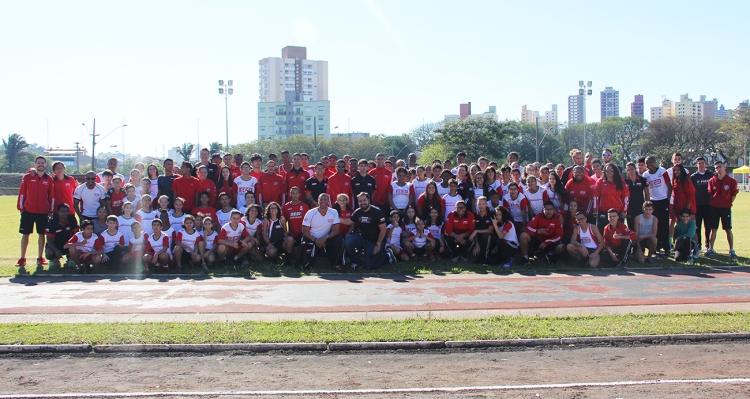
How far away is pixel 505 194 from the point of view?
42.8 feet

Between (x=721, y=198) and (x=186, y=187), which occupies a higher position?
(x=186, y=187)

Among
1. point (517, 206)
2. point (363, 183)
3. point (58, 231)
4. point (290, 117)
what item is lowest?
point (58, 231)

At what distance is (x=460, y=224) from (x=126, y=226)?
6575 millimetres

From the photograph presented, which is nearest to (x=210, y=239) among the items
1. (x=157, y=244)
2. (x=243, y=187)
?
(x=157, y=244)

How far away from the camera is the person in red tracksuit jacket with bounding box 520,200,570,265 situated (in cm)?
1209

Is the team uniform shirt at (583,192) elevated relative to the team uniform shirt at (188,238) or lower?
elevated

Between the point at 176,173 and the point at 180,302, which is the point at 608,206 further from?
the point at 176,173

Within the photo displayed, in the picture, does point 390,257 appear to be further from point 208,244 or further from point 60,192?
point 60,192

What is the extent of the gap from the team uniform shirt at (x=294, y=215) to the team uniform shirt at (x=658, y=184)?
7275mm

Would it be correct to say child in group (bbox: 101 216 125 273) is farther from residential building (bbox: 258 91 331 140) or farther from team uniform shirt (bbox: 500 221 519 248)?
residential building (bbox: 258 91 331 140)

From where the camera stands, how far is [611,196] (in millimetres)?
12414

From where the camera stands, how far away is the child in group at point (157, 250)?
11.5 meters

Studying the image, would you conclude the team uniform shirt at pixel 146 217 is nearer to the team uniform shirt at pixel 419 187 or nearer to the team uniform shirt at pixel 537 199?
the team uniform shirt at pixel 419 187

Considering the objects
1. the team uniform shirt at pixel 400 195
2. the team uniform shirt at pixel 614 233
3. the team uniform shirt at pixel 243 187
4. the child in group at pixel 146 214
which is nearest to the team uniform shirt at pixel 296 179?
the team uniform shirt at pixel 243 187
